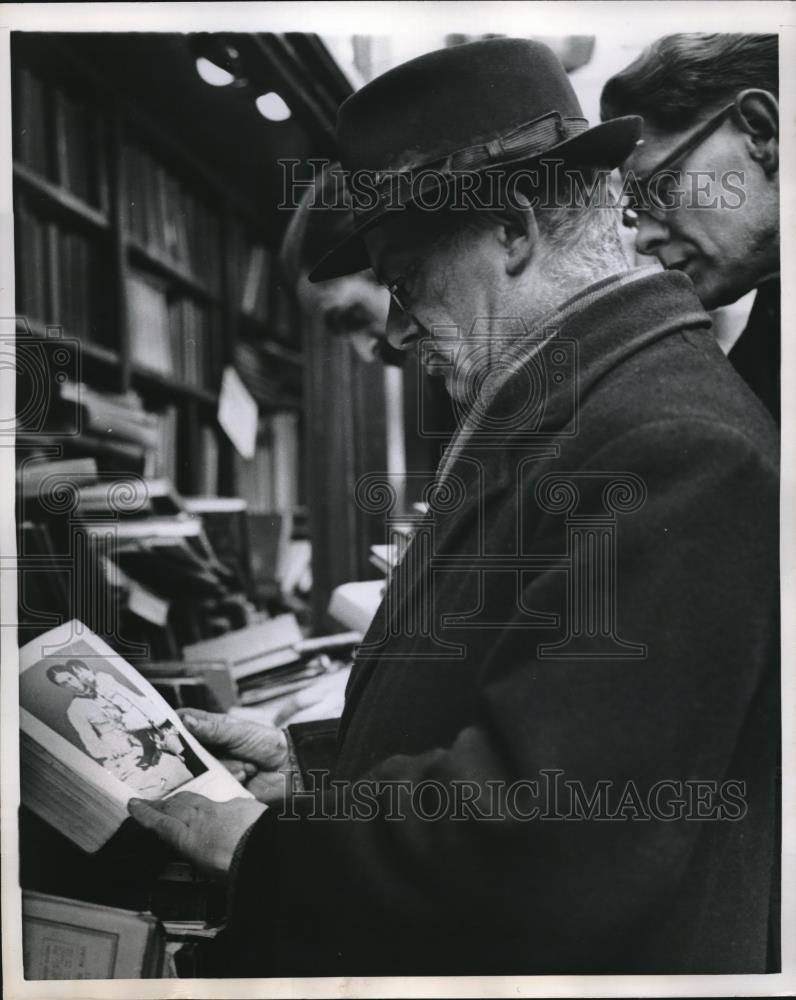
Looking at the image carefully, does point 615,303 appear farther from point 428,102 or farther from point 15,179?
point 15,179

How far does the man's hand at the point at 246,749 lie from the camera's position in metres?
1.60

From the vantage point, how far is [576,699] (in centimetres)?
133

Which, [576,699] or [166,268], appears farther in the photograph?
[166,268]

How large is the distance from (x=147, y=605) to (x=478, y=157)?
3.23 feet

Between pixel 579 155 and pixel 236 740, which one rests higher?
pixel 579 155

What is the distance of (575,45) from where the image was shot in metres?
1.59

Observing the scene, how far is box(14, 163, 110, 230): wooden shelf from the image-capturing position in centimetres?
170

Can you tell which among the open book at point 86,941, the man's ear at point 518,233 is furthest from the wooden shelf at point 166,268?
the open book at point 86,941

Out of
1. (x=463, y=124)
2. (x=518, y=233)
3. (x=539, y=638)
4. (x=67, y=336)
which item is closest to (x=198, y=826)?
(x=539, y=638)

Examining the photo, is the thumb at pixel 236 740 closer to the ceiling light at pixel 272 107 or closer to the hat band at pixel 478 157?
the hat band at pixel 478 157

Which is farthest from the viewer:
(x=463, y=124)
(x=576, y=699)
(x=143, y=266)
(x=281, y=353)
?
(x=281, y=353)

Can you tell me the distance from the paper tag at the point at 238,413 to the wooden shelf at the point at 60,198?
0.45 meters

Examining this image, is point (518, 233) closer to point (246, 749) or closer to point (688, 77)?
point (688, 77)

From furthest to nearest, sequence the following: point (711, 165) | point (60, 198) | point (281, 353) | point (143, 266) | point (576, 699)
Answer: point (281, 353)
point (143, 266)
point (60, 198)
point (711, 165)
point (576, 699)
